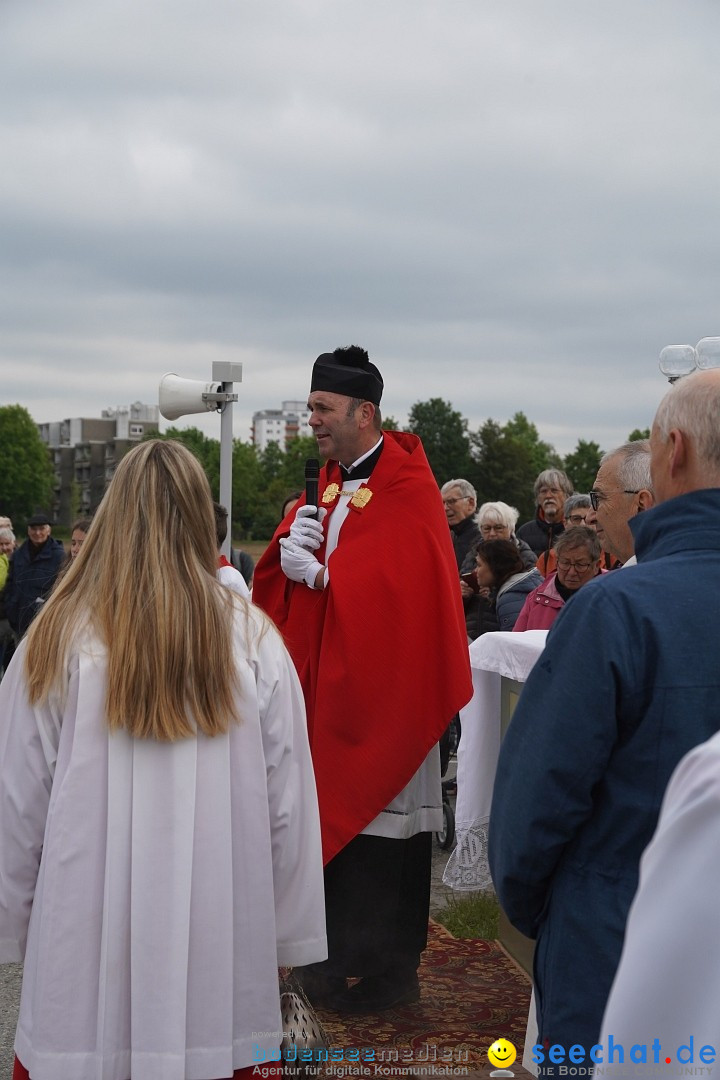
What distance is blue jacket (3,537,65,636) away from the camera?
1077 cm

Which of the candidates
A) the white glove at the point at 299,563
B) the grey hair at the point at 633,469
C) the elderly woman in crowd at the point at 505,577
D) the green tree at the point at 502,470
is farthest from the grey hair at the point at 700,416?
the green tree at the point at 502,470

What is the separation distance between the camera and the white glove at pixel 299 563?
473 cm

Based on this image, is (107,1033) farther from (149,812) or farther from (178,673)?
(178,673)

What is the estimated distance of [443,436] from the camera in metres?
78.8

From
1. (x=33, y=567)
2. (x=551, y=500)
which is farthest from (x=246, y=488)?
(x=551, y=500)

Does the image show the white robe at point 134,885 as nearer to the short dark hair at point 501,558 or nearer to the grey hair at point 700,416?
the grey hair at point 700,416

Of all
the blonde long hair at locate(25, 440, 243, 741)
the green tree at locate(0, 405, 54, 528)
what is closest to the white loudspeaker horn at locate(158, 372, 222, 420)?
the blonde long hair at locate(25, 440, 243, 741)

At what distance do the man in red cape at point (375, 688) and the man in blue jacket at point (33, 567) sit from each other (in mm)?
6522

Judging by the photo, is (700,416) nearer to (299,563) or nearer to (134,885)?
(134,885)

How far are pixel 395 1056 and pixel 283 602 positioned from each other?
1.87m

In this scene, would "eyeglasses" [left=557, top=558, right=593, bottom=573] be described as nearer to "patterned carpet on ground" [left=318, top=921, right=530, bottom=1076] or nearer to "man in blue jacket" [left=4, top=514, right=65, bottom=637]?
"patterned carpet on ground" [left=318, top=921, right=530, bottom=1076]

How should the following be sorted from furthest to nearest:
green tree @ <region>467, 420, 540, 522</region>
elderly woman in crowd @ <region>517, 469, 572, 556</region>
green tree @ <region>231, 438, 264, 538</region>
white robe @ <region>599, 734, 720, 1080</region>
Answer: green tree @ <region>231, 438, 264, 538</region> → green tree @ <region>467, 420, 540, 522</region> → elderly woman in crowd @ <region>517, 469, 572, 556</region> → white robe @ <region>599, 734, 720, 1080</region>

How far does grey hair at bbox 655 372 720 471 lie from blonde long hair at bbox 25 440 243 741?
3.64 feet

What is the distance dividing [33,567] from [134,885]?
8879 millimetres
